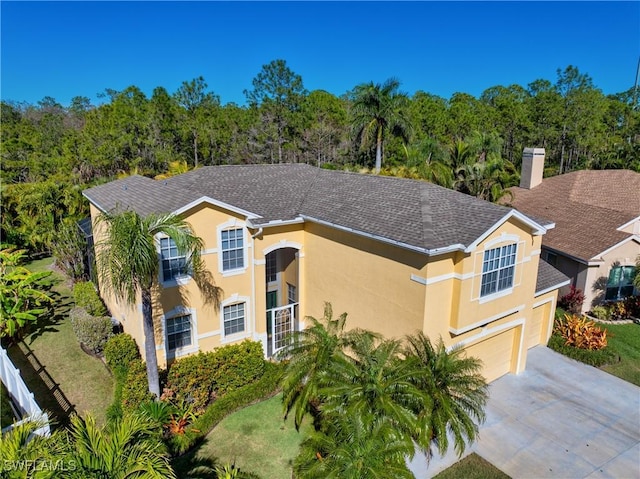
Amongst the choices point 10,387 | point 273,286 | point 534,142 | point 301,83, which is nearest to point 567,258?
point 273,286

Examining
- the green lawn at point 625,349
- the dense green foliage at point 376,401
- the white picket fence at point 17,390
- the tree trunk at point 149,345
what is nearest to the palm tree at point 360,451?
the dense green foliage at point 376,401

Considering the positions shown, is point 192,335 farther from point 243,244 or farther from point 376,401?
point 376,401

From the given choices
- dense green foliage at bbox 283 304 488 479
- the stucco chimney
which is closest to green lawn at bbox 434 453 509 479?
dense green foliage at bbox 283 304 488 479

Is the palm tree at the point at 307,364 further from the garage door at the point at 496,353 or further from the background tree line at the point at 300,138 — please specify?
the background tree line at the point at 300,138

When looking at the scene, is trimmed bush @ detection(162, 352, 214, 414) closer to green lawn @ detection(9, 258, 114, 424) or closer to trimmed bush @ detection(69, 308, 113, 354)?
green lawn @ detection(9, 258, 114, 424)

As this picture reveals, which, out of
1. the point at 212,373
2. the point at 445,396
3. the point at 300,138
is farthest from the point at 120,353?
the point at 300,138

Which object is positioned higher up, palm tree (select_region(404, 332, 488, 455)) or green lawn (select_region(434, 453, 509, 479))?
palm tree (select_region(404, 332, 488, 455))

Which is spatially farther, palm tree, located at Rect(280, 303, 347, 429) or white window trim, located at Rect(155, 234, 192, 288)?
white window trim, located at Rect(155, 234, 192, 288)
